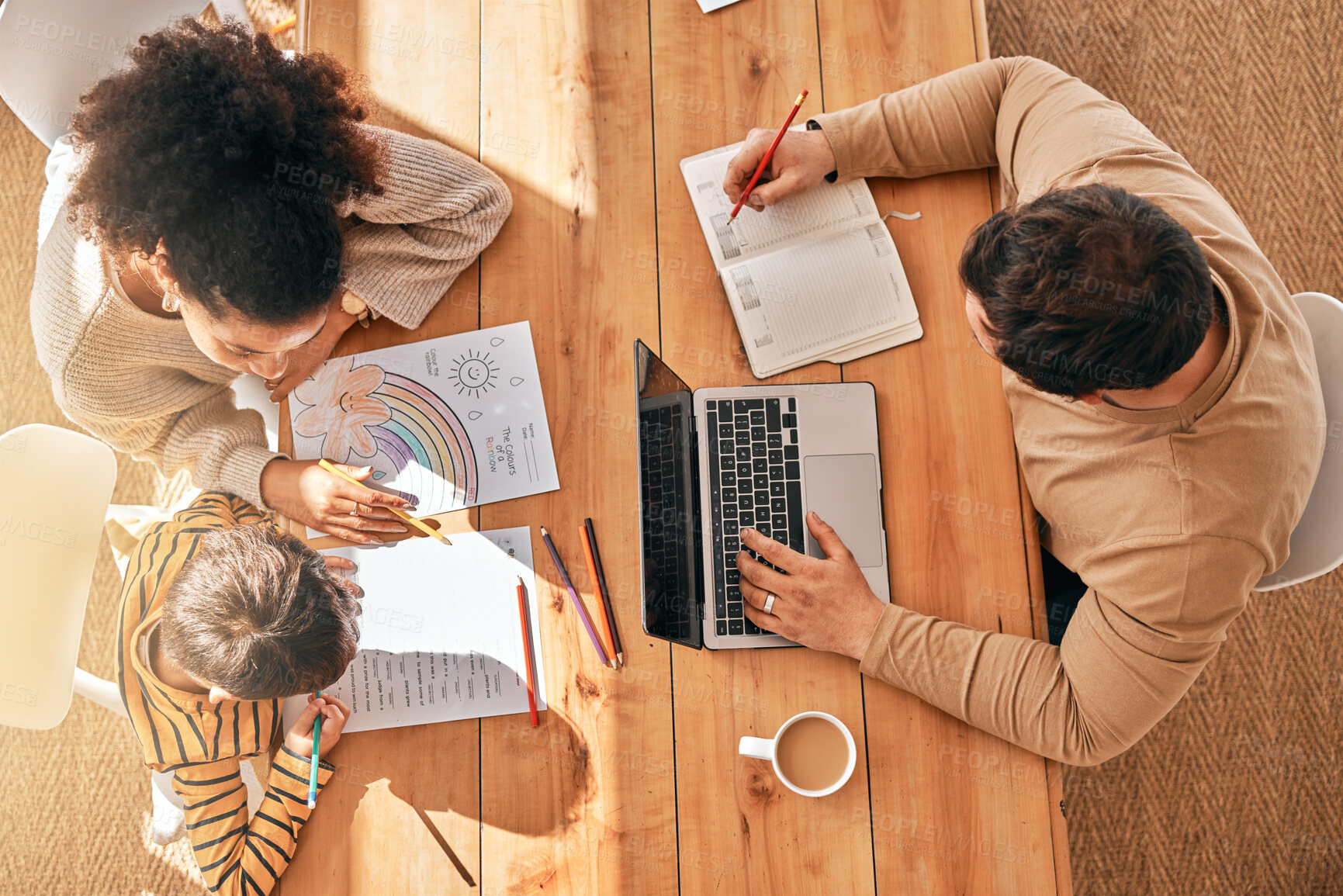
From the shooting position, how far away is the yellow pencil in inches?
41.9

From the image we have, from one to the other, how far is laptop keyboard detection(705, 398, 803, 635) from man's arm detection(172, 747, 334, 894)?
1.96 ft

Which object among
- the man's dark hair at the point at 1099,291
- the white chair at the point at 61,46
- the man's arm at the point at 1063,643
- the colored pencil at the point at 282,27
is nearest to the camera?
the man's dark hair at the point at 1099,291

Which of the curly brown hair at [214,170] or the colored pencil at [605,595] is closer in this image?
the curly brown hair at [214,170]

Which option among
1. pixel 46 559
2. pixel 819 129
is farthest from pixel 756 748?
pixel 46 559

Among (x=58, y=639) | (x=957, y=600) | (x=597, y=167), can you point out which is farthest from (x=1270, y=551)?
(x=58, y=639)

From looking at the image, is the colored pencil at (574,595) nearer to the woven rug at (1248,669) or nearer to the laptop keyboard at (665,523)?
the laptop keyboard at (665,523)

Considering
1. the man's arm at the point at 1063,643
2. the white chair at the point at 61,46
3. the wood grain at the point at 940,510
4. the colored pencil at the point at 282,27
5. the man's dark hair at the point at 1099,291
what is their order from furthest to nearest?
the colored pencil at the point at 282,27
the white chair at the point at 61,46
the wood grain at the point at 940,510
the man's arm at the point at 1063,643
the man's dark hair at the point at 1099,291

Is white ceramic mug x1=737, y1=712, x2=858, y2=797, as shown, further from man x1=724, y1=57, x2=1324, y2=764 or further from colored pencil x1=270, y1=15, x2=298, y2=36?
colored pencil x1=270, y1=15, x2=298, y2=36

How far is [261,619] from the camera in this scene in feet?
3.34

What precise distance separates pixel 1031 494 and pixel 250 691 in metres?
1.05

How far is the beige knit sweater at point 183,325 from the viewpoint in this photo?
0.97 m

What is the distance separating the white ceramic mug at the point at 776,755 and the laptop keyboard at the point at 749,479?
17cm

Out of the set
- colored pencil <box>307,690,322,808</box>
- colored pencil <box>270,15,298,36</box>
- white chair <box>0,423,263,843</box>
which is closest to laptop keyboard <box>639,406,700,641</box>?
colored pencil <box>307,690,322,808</box>

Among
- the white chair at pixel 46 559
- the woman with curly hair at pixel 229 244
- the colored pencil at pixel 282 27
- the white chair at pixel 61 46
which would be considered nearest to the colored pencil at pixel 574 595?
the woman with curly hair at pixel 229 244
